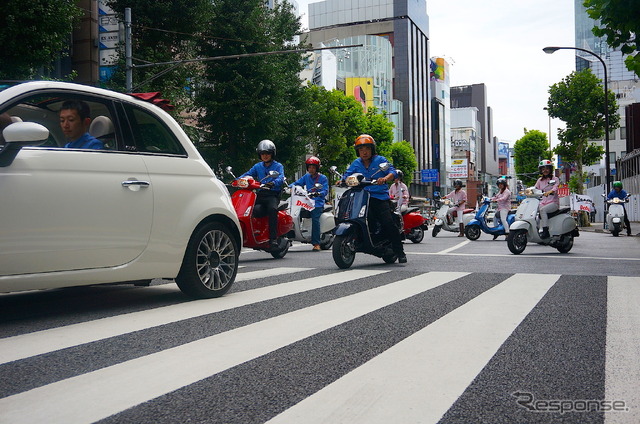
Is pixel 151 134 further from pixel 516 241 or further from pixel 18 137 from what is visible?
pixel 516 241

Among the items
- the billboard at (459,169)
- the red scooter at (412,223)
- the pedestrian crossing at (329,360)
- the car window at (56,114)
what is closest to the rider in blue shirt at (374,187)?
the pedestrian crossing at (329,360)

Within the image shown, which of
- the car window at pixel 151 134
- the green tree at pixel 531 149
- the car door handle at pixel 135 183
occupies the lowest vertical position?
the car door handle at pixel 135 183

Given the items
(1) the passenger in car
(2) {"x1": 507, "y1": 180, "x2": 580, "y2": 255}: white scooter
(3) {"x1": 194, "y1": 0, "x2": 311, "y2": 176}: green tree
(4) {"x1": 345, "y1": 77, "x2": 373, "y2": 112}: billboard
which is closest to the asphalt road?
(1) the passenger in car

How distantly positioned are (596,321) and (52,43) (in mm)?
15072

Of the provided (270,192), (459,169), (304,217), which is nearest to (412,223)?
(304,217)

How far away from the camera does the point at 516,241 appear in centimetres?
1216

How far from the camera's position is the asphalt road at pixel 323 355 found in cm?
259

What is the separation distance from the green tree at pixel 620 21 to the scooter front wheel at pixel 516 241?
3.35 metres

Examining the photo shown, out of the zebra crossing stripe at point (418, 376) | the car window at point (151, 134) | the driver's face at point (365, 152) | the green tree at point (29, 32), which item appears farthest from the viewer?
the green tree at point (29, 32)

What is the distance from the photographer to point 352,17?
116625 mm

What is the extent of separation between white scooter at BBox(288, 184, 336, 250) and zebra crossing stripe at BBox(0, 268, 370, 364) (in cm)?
617

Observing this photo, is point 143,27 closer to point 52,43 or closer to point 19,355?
point 52,43

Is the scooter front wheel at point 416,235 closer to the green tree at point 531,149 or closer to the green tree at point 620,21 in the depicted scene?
the green tree at point 620,21

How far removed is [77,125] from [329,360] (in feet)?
8.55
